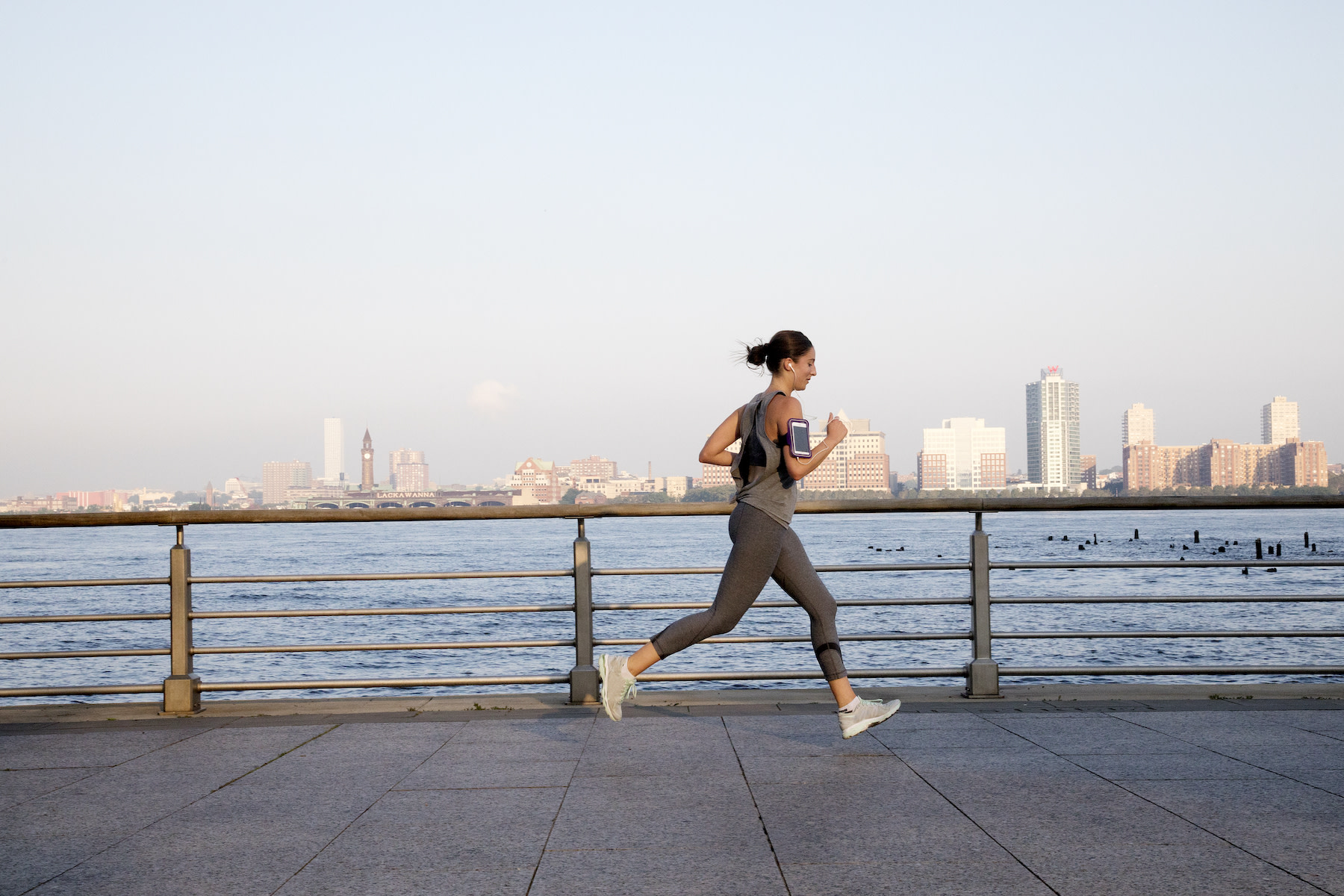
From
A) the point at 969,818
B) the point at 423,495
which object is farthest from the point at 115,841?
the point at 423,495

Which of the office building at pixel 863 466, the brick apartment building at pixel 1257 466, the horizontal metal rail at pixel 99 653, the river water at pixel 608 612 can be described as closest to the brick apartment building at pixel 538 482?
the office building at pixel 863 466

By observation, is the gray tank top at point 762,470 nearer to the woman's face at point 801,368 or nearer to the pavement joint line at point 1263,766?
the woman's face at point 801,368

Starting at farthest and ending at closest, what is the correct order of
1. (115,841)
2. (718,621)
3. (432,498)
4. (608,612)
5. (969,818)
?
(432,498) < (608,612) < (718,621) < (969,818) < (115,841)

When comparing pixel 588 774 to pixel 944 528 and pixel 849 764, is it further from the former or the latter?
pixel 944 528

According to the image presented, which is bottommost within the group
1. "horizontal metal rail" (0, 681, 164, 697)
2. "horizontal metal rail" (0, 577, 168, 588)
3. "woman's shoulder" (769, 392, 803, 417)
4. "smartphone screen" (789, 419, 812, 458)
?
"horizontal metal rail" (0, 681, 164, 697)

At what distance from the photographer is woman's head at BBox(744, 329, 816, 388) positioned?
5102mm

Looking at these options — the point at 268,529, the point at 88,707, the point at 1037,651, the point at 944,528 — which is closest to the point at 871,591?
the point at 1037,651

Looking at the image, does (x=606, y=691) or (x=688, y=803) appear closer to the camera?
(x=688, y=803)

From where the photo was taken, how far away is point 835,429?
493 cm

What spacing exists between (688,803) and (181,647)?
145 inches

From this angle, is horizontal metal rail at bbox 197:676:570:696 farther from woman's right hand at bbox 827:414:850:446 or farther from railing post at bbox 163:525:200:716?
woman's right hand at bbox 827:414:850:446

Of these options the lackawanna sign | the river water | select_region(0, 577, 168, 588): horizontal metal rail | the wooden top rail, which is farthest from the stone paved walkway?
the lackawanna sign

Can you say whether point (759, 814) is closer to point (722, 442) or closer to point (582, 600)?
point (722, 442)

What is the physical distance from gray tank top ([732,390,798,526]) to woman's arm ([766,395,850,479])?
4cm
